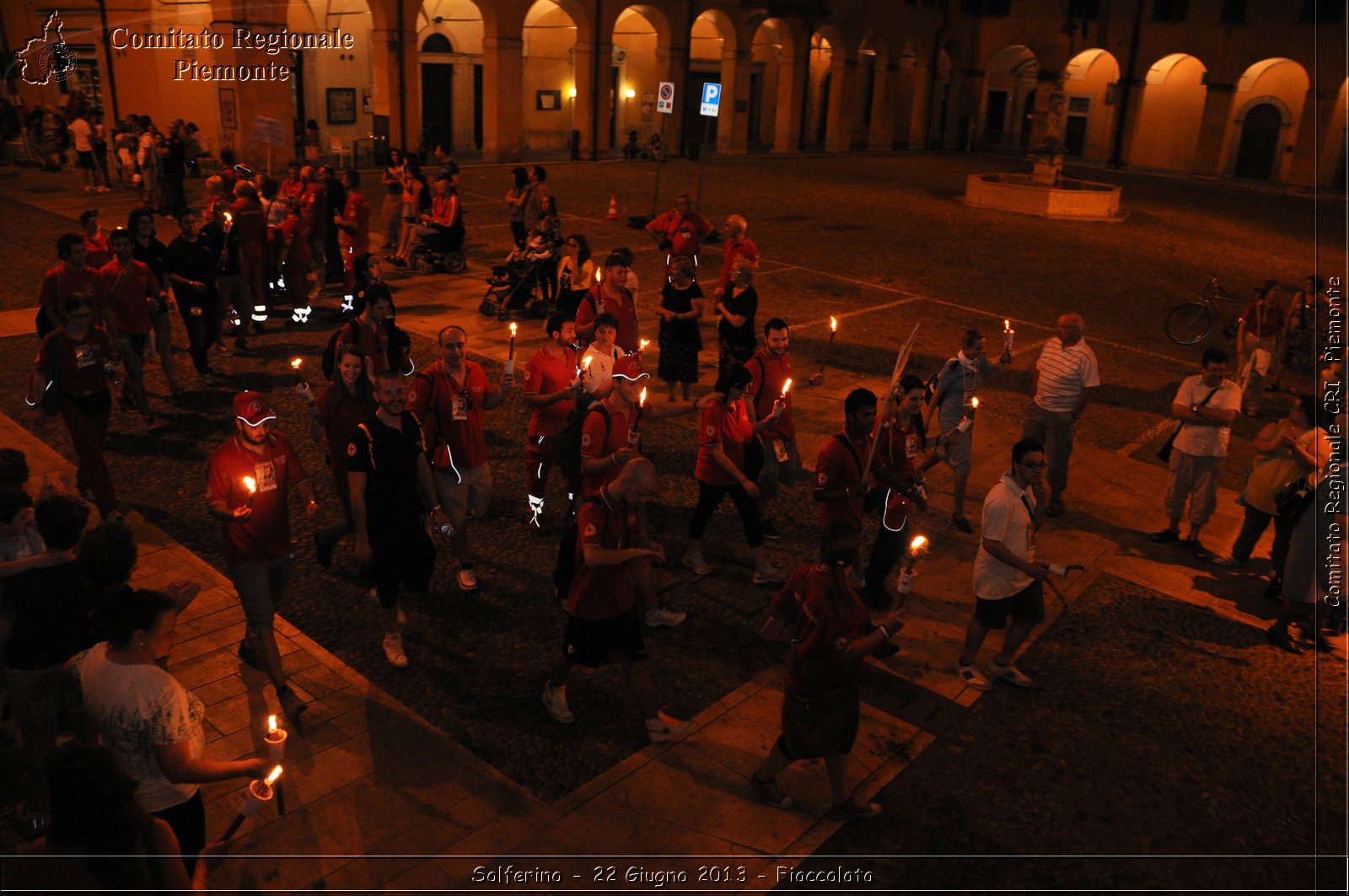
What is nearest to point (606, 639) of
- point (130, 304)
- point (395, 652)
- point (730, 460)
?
point (395, 652)

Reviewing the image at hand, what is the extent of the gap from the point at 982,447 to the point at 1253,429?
398 centimetres

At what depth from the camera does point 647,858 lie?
5.03m

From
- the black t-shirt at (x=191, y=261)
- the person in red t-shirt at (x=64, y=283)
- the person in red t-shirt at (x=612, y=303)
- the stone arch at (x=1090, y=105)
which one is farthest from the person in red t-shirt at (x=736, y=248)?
the stone arch at (x=1090, y=105)

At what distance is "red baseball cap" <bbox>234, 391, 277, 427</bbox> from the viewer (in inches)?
222

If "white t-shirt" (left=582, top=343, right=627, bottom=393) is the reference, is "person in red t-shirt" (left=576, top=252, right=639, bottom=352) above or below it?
above

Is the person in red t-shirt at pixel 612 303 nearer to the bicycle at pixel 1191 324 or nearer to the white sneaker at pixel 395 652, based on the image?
the white sneaker at pixel 395 652

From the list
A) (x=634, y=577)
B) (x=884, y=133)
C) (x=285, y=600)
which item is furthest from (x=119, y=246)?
(x=884, y=133)

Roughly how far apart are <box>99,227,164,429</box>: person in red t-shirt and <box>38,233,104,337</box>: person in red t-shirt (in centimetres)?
26

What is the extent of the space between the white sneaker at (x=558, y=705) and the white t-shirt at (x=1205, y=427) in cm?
612

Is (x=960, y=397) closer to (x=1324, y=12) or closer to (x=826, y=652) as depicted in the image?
(x=826, y=652)

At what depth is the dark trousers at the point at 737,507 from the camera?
7480 mm

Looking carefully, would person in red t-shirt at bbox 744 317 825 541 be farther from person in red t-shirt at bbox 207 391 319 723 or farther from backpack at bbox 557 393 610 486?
person in red t-shirt at bbox 207 391 319 723

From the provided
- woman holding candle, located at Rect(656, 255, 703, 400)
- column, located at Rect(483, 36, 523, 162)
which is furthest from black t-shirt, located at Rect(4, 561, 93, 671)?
column, located at Rect(483, 36, 523, 162)

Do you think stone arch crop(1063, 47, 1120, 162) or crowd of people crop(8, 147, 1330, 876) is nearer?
crowd of people crop(8, 147, 1330, 876)
